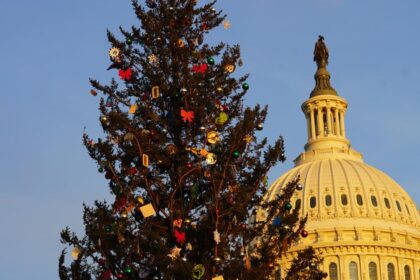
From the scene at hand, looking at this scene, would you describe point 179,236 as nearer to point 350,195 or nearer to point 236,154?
point 236,154

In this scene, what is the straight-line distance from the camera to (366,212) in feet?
332

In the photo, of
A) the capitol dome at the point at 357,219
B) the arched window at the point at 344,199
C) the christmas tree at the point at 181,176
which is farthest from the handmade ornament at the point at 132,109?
the arched window at the point at 344,199

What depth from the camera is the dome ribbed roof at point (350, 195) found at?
100 metres

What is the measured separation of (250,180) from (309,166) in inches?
3161

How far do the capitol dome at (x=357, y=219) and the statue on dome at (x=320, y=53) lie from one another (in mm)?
15645

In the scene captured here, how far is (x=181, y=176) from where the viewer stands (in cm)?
2792

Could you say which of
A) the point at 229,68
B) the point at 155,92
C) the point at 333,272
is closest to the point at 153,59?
the point at 155,92

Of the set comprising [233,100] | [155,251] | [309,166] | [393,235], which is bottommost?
[155,251]

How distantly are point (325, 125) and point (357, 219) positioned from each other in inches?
721

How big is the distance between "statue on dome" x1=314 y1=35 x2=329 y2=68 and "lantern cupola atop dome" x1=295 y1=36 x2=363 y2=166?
2669 mm

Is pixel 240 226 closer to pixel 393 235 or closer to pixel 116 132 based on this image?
pixel 116 132

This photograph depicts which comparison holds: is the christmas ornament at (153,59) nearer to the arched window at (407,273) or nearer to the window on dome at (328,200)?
the window on dome at (328,200)

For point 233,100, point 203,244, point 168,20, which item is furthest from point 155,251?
point 168,20

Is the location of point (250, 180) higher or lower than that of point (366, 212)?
lower
